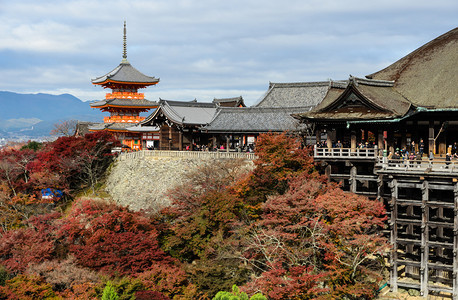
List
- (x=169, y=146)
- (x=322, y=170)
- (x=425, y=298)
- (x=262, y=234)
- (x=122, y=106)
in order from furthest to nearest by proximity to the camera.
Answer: (x=122, y=106)
(x=169, y=146)
(x=322, y=170)
(x=262, y=234)
(x=425, y=298)

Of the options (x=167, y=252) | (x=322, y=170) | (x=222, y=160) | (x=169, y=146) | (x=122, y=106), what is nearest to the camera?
(x=167, y=252)

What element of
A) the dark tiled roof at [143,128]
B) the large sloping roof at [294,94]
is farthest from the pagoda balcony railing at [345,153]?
the dark tiled roof at [143,128]

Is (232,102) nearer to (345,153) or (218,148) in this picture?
(218,148)

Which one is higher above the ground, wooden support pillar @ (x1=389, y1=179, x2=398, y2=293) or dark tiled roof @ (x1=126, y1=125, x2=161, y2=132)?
dark tiled roof @ (x1=126, y1=125, x2=161, y2=132)

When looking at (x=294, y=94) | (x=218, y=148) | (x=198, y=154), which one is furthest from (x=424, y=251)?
(x=294, y=94)

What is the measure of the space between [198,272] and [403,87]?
1806 centimetres

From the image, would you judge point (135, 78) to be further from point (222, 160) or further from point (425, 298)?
point (425, 298)

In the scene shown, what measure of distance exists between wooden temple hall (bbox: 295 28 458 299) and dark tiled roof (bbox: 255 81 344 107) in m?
10.5

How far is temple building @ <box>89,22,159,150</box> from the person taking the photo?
2172 inches

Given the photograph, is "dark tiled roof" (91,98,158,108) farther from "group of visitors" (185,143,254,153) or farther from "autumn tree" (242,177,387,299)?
"autumn tree" (242,177,387,299)

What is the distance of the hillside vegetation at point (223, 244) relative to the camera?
984 inches

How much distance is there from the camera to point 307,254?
25.5 meters

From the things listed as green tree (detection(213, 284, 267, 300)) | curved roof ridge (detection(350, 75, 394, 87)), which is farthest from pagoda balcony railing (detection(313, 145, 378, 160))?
green tree (detection(213, 284, 267, 300))

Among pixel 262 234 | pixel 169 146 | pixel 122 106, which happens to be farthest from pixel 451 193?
pixel 122 106
